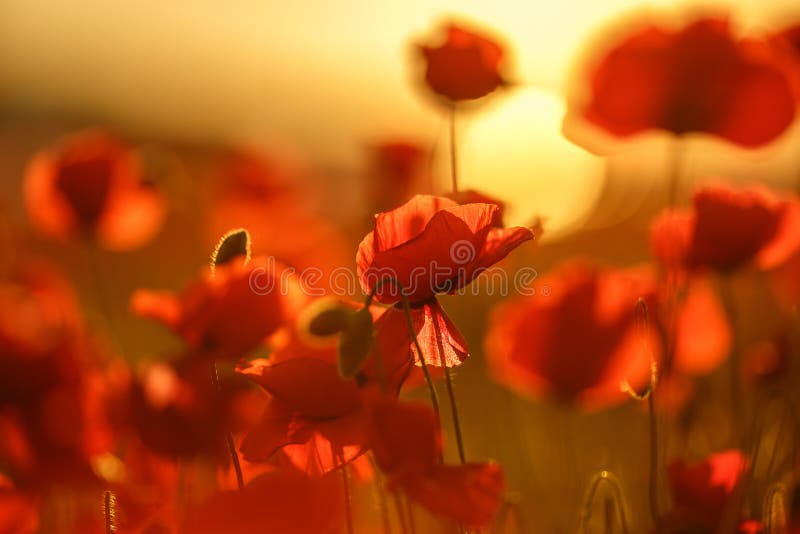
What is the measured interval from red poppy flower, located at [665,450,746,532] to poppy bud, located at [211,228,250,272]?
0.95ft

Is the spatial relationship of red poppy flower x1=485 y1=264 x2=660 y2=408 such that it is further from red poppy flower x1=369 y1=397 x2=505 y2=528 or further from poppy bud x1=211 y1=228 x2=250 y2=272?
red poppy flower x1=369 y1=397 x2=505 y2=528

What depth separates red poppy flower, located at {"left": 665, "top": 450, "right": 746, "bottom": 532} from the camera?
1.91 ft

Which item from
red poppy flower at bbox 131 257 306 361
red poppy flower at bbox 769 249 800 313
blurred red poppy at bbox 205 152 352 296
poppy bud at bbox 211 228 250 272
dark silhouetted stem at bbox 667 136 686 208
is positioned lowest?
blurred red poppy at bbox 205 152 352 296

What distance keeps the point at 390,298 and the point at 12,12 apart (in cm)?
403

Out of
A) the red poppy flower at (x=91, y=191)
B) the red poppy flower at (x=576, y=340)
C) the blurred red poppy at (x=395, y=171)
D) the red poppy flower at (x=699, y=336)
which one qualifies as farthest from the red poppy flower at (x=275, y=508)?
the blurred red poppy at (x=395, y=171)

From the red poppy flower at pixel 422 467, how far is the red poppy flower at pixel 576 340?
0.48 m

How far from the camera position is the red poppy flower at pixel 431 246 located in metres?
0.54

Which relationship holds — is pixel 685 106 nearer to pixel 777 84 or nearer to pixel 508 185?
pixel 777 84

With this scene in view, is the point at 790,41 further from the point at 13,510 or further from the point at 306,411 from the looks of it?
the point at 13,510

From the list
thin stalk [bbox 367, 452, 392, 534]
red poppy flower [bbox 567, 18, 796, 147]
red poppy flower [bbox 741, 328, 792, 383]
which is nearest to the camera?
thin stalk [bbox 367, 452, 392, 534]

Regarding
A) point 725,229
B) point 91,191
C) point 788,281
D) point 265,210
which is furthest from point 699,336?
point 265,210

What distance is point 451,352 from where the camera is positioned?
24.0 inches

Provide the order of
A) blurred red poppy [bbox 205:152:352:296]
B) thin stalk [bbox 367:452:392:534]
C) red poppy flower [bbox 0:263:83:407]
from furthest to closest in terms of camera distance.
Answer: blurred red poppy [bbox 205:152:352:296], red poppy flower [bbox 0:263:83:407], thin stalk [bbox 367:452:392:534]

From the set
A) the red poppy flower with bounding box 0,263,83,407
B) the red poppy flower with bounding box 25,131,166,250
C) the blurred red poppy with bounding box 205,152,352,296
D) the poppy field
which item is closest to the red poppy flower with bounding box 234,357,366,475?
the poppy field
